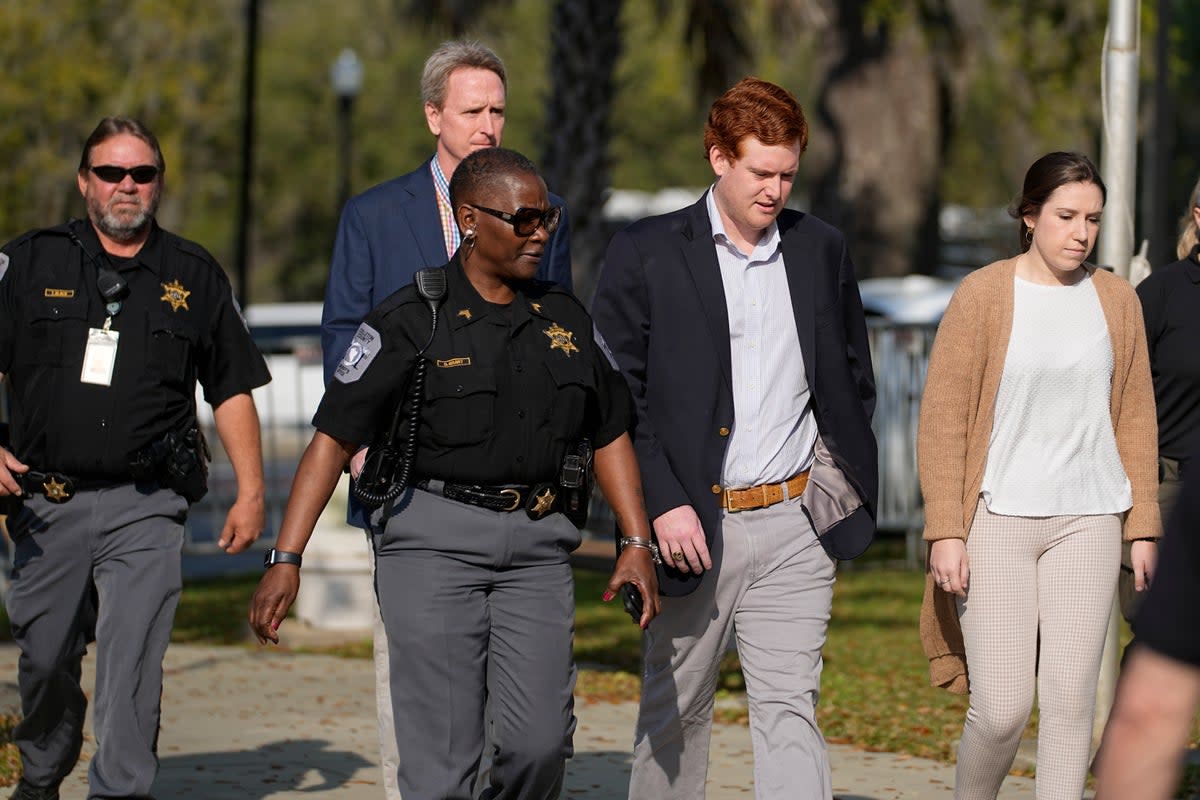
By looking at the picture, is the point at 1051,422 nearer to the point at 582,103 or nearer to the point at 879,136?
the point at 582,103

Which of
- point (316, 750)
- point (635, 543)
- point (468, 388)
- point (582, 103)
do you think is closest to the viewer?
point (468, 388)

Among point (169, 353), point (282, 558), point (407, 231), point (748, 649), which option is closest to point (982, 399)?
point (748, 649)

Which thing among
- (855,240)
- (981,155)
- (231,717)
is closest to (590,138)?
(855,240)

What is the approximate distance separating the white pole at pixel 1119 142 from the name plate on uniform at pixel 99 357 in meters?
3.71

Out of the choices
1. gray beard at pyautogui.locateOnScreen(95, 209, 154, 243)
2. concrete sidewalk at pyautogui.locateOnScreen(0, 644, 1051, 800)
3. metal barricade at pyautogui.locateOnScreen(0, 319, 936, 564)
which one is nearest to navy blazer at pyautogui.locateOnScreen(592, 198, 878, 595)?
gray beard at pyautogui.locateOnScreen(95, 209, 154, 243)

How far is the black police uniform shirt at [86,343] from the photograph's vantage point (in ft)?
19.0

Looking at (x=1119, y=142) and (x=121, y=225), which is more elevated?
(x=1119, y=142)

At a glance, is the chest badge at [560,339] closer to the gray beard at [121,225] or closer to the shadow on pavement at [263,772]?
the gray beard at [121,225]

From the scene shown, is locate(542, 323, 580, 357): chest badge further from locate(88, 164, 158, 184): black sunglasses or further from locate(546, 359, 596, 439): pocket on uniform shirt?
locate(88, 164, 158, 184): black sunglasses

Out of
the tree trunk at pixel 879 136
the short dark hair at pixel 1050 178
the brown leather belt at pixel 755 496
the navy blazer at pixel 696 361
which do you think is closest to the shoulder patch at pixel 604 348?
the navy blazer at pixel 696 361

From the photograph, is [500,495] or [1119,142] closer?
[500,495]

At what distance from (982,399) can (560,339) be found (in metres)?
1.22

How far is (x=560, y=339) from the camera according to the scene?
197 inches

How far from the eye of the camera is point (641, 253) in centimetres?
539
